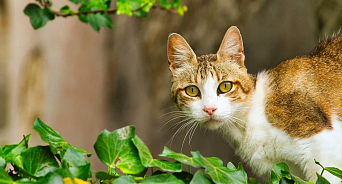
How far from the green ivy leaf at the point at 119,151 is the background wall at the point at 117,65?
5.80 feet

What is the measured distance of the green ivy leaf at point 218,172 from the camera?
80 cm

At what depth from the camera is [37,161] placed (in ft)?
2.66

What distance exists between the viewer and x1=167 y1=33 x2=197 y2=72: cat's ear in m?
1.66

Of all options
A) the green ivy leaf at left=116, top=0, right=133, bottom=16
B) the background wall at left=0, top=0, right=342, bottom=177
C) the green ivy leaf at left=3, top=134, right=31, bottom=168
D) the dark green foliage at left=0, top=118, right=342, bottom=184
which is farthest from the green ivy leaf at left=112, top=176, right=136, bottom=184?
the background wall at left=0, top=0, right=342, bottom=177

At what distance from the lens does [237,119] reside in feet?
5.32

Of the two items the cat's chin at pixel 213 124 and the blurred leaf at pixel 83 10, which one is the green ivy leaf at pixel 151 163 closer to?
the cat's chin at pixel 213 124

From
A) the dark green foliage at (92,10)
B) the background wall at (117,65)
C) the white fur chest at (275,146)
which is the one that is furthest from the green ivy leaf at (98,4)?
the background wall at (117,65)

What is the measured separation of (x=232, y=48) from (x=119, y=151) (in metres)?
0.94

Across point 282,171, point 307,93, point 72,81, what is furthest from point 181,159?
point 72,81

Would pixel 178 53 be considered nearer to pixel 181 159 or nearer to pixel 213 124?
pixel 213 124

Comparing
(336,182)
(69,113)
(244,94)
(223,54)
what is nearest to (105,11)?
(223,54)

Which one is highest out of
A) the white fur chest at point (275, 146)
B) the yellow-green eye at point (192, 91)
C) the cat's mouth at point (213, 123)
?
the yellow-green eye at point (192, 91)

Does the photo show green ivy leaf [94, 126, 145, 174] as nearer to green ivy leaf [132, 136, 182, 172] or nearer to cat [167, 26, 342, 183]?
green ivy leaf [132, 136, 182, 172]

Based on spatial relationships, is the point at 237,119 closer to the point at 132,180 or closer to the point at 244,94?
the point at 244,94
